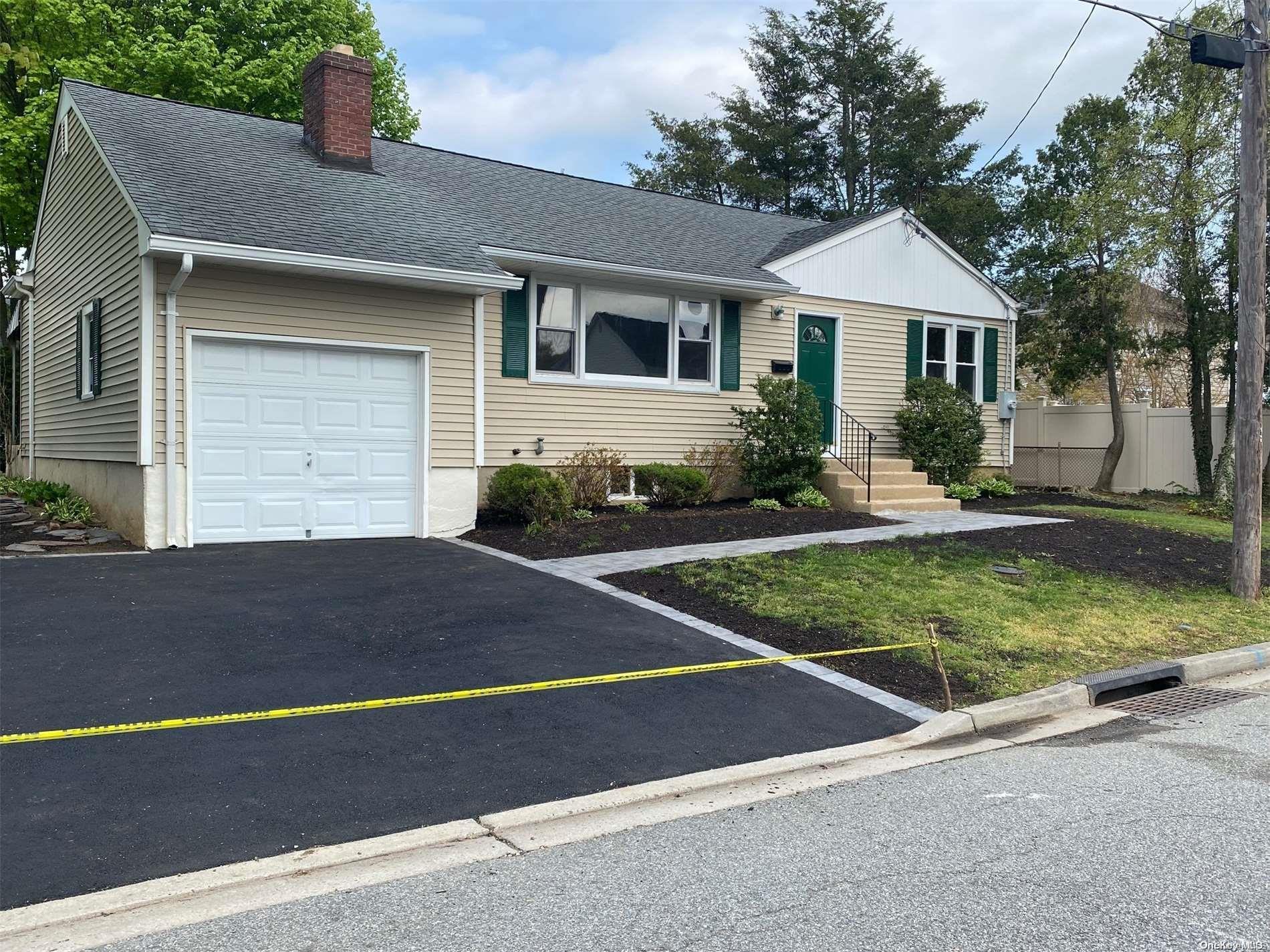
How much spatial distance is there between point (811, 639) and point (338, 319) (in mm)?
6642

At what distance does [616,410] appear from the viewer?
13969mm

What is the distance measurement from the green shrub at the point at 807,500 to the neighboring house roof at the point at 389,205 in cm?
312

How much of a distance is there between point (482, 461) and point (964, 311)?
9835 mm

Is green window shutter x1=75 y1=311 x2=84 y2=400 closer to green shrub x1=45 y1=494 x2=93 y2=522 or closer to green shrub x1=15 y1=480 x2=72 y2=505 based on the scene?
green shrub x1=15 y1=480 x2=72 y2=505

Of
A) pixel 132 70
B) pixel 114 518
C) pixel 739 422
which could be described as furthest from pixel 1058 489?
pixel 132 70

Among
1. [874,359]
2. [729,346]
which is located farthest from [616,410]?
[874,359]

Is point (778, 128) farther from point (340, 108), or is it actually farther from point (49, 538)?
point (49, 538)

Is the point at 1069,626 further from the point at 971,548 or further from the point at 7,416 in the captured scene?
the point at 7,416

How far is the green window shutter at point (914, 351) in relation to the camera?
1706 cm

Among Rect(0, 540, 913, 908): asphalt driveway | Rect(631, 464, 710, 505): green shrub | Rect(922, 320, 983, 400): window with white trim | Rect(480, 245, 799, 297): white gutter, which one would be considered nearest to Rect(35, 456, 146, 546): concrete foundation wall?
Rect(0, 540, 913, 908): asphalt driveway

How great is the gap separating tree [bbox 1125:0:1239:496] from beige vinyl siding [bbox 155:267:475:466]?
13.3 metres

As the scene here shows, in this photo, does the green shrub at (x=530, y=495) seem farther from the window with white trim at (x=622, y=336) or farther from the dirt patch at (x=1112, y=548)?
the dirt patch at (x=1112, y=548)

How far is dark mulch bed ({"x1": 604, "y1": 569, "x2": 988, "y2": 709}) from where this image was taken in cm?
656

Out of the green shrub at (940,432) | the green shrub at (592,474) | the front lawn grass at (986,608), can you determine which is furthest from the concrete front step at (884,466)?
the front lawn grass at (986,608)
